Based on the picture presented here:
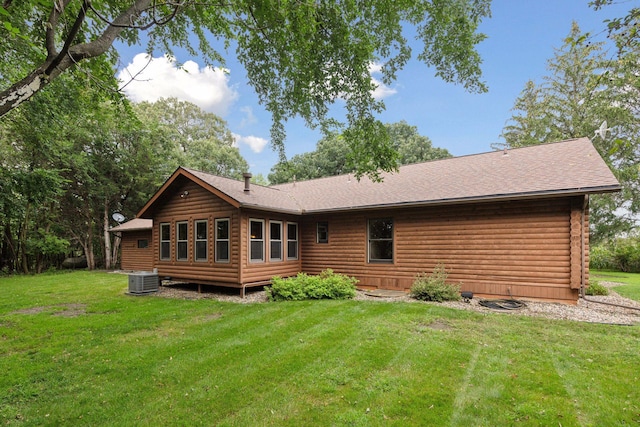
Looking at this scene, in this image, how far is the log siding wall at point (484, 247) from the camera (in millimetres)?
7645

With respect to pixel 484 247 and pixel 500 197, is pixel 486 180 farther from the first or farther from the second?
pixel 484 247

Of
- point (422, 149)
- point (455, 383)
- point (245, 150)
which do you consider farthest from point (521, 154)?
point (245, 150)

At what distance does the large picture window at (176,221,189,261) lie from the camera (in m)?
10.8

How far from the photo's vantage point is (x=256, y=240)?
32.6 feet

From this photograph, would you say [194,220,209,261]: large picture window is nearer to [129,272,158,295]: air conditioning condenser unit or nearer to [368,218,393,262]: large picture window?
[129,272,158,295]: air conditioning condenser unit

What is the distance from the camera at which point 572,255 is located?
7488mm

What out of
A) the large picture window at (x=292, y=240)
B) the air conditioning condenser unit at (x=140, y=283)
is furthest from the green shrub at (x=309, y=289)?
the air conditioning condenser unit at (x=140, y=283)

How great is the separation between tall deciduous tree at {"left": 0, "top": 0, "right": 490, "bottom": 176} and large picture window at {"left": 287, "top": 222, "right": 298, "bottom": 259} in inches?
207

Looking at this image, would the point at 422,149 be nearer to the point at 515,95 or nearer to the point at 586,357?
the point at 515,95

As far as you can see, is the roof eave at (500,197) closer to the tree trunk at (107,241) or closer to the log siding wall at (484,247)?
the log siding wall at (484,247)

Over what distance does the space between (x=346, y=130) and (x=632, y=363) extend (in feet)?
18.7

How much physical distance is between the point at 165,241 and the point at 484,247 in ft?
35.3

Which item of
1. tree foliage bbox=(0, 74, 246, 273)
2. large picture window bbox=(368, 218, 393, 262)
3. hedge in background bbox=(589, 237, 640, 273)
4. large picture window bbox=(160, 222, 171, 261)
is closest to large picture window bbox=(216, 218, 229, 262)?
large picture window bbox=(160, 222, 171, 261)

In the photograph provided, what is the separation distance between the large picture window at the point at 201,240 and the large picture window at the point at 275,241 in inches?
84.2
